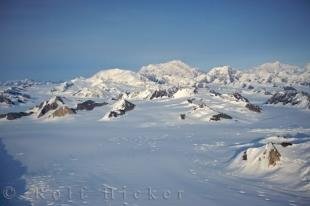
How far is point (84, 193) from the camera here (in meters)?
28.7

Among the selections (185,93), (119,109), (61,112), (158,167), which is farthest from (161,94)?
(158,167)

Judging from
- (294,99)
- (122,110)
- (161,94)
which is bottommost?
(122,110)

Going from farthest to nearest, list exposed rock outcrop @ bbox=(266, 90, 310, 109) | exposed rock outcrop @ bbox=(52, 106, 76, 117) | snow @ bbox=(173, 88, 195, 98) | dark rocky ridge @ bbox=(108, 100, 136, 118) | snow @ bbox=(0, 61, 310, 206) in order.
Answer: snow @ bbox=(173, 88, 195, 98), exposed rock outcrop @ bbox=(266, 90, 310, 109), exposed rock outcrop @ bbox=(52, 106, 76, 117), dark rocky ridge @ bbox=(108, 100, 136, 118), snow @ bbox=(0, 61, 310, 206)

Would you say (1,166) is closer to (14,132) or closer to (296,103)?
(14,132)

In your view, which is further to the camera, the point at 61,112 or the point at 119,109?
the point at 119,109

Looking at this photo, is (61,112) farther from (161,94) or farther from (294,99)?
(294,99)

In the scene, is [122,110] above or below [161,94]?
below

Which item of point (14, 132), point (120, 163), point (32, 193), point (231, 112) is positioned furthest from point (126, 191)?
point (231, 112)

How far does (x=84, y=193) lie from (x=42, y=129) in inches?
1997

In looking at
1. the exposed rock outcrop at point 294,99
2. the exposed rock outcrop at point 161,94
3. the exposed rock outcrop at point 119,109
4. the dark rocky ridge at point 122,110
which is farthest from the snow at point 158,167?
the exposed rock outcrop at point 161,94

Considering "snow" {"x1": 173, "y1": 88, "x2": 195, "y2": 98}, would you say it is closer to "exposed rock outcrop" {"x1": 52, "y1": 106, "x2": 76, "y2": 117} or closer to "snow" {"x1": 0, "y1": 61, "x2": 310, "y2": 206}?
"exposed rock outcrop" {"x1": 52, "y1": 106, "x2": 76, "y2": 117}

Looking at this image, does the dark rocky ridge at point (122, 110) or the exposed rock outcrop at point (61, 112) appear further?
the exposed rock outcrop at point (61, 112)

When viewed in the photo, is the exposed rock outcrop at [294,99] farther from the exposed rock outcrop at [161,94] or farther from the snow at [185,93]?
the exposed rock outcrop at [161,94]

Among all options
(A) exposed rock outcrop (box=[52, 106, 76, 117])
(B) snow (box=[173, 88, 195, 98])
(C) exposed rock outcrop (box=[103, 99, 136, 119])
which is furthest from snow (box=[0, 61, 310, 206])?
(B) snow (box=[173, 88, 195, 98])
